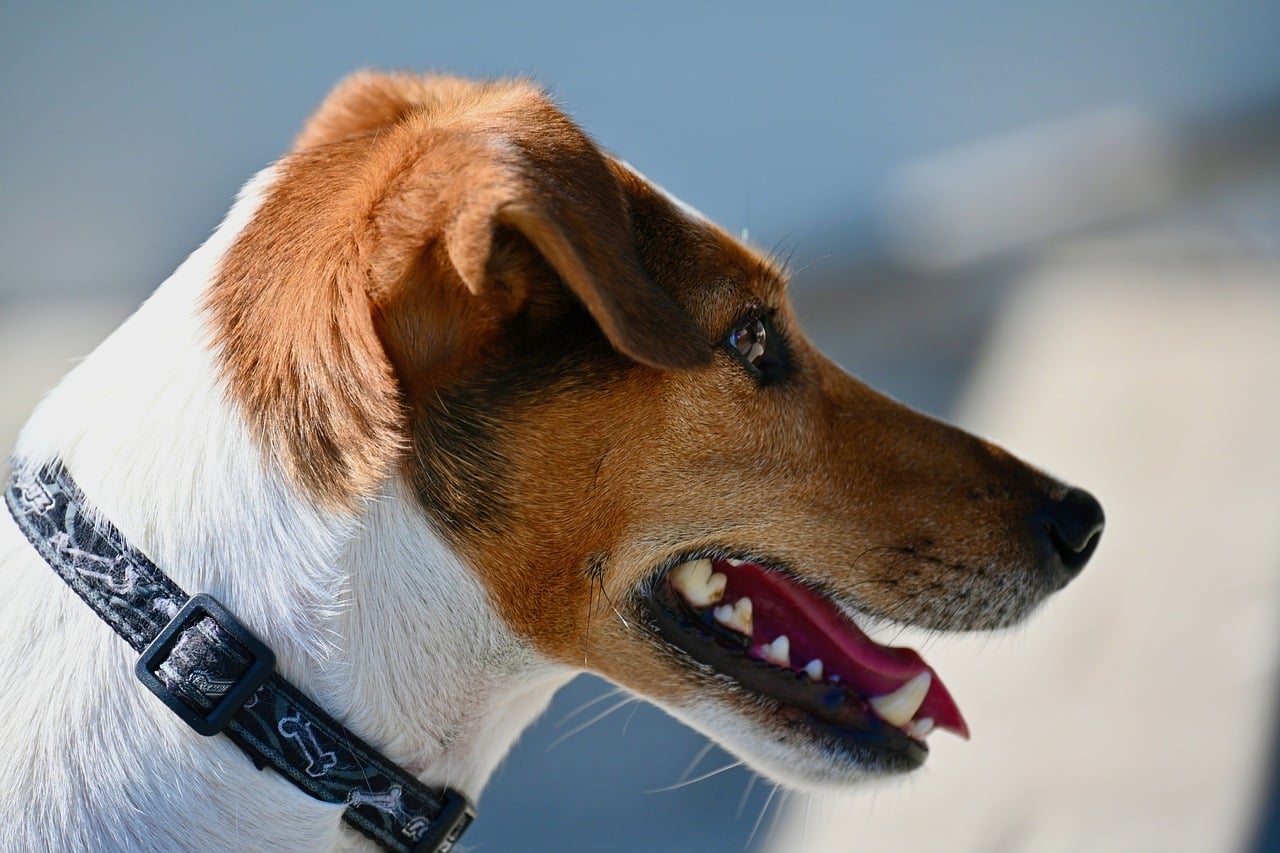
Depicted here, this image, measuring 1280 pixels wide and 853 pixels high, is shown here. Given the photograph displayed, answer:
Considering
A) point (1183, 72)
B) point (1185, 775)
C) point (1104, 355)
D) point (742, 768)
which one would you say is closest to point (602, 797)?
point (742, 768)

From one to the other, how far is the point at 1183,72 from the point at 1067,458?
2221 millimetres

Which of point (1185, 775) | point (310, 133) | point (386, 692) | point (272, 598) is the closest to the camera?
point (272, 598)

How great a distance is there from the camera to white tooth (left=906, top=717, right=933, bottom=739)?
2.15m

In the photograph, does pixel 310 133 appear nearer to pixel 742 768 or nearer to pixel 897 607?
pixel 897 607

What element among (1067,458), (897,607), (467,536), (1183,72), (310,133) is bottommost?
(467,536)

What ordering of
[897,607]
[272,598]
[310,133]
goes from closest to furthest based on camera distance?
[272,598], [897,607], [310,133]

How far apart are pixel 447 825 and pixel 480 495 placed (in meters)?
0.50

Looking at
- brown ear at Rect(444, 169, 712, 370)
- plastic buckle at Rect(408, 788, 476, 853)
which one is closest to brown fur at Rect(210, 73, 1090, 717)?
brown ear at Rect(444, 169, 712, 370)

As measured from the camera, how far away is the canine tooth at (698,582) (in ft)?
6.46

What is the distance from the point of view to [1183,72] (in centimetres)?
535

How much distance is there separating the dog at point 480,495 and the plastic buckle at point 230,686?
0.05 meters

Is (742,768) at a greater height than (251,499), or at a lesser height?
greater

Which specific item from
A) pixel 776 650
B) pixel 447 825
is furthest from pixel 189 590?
pixel 776 650

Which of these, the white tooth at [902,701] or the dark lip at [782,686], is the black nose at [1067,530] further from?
the dark lip at [782,686]
